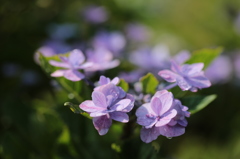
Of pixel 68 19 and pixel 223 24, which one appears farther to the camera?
pixel 223 24

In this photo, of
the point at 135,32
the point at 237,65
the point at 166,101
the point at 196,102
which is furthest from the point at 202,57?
the point at 237,65

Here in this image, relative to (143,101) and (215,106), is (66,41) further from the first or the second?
(143,101)

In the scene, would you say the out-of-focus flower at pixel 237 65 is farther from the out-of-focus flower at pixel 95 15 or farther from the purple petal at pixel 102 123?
the purple petal at pixel 102 123

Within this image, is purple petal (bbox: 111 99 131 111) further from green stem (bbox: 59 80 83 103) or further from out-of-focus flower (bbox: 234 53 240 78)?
out-of-focus flower (bbox: 234 53 240 78)

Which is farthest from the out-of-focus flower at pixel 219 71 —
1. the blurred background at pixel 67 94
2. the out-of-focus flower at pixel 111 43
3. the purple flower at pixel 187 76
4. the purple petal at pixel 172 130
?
the purple petal at pixel 172 130

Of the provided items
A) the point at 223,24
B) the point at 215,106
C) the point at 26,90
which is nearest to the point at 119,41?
the point at 26,90

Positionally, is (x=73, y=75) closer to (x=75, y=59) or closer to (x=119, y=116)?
(x=75, y=59)
